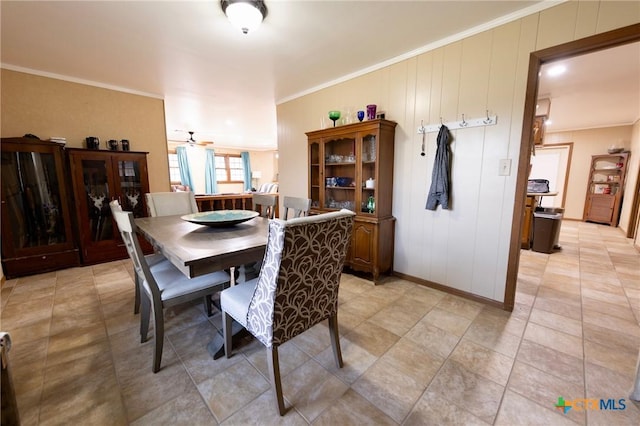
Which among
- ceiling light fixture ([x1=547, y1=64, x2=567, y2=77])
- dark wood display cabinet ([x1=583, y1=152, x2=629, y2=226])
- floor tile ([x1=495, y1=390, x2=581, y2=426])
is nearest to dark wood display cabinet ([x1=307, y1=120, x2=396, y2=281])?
floor tile ([x1=495, y1=390, x2=581, y2=426])

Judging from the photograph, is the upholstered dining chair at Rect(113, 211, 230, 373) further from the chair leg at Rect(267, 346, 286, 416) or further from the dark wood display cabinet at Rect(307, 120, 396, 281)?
the dark wood display cabinet at Rect(307, 120, 396, 281)

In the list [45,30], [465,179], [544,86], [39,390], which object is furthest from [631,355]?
[45,30]

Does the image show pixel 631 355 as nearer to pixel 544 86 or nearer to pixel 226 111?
pixel 544 86

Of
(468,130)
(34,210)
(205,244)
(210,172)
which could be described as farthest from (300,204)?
(210,172)

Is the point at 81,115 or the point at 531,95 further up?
the point at 81,115

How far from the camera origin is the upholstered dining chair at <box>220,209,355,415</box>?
3.61 feet

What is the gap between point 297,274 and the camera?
1.19 metres

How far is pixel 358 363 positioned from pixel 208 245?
Answer: 120 centimetres

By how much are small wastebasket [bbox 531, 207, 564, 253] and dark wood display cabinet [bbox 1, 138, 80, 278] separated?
6.46 m

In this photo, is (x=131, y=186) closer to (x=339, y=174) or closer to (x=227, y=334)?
(x=339, y=174)

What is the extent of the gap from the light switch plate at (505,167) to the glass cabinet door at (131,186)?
427 centimetres

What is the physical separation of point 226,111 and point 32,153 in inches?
110

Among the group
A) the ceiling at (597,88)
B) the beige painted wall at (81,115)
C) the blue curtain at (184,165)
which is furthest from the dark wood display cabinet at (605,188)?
the blue curtain at (184,165)

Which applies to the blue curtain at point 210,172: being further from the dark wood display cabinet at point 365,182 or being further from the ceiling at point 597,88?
the ceiling at point 597,88
